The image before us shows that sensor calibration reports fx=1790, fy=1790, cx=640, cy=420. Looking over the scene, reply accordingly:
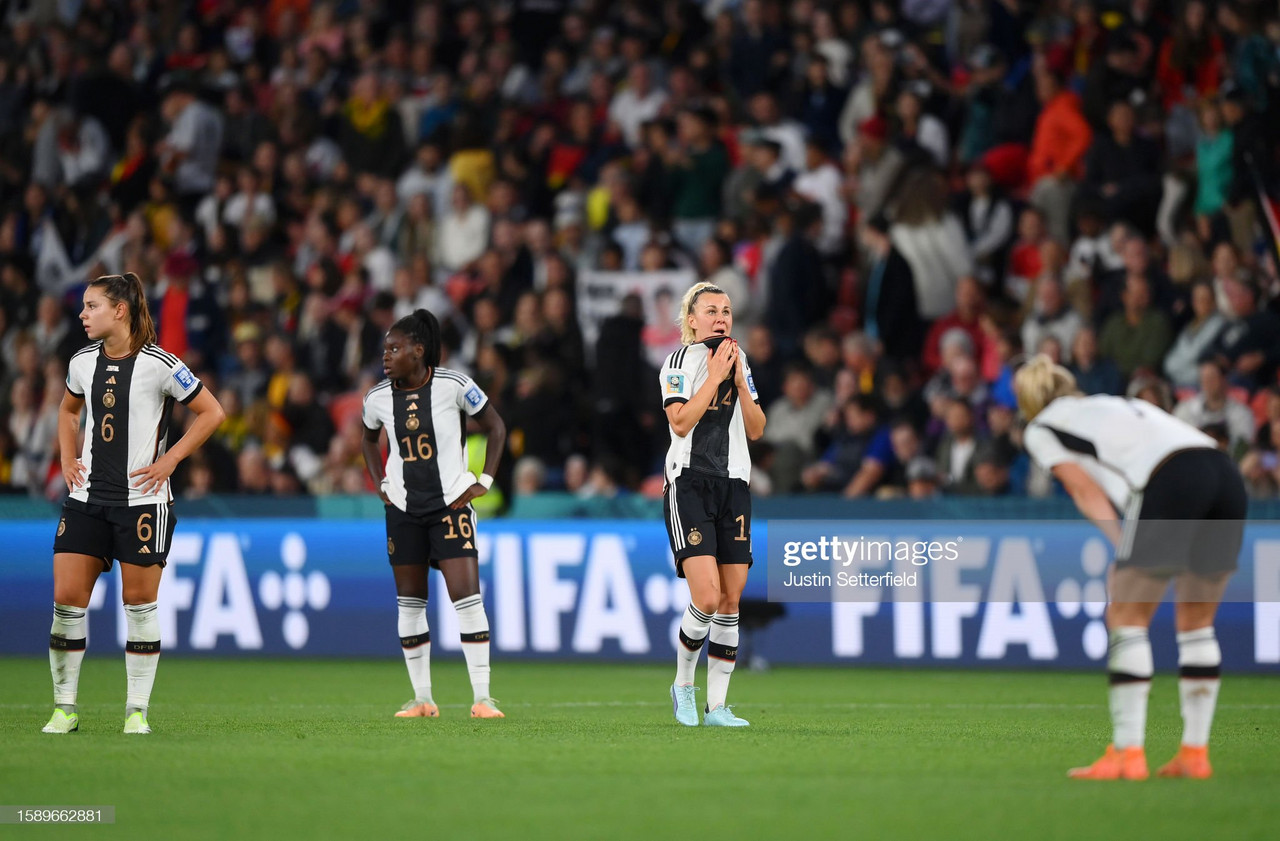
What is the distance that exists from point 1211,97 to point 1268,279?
2.30 m

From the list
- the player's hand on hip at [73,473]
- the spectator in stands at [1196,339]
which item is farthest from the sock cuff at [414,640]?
the spectator in stands at [1196,339]

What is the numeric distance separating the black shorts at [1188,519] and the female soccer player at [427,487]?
4.20 metres

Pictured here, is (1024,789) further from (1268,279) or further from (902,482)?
(1268,279)

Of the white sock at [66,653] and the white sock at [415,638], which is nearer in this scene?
the white sock at [66,653]

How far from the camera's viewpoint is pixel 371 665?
15477 mm

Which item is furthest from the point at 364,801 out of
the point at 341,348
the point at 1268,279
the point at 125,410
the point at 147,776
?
the point at 341,348

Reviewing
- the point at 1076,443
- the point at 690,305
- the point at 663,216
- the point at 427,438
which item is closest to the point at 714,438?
the point at 690,305

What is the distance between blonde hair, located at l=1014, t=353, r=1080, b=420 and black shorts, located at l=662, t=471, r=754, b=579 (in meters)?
2.42

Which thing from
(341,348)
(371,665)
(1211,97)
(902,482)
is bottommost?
(371,665)

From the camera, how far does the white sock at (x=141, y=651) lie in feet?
30.1

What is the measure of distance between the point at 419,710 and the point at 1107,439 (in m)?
4.76

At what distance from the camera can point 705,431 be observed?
31.4 feet

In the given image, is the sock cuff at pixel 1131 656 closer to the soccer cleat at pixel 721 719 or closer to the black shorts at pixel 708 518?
the black shorts at pixel 708 518

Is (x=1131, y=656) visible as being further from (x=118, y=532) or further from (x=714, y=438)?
(x=118, y=532)
